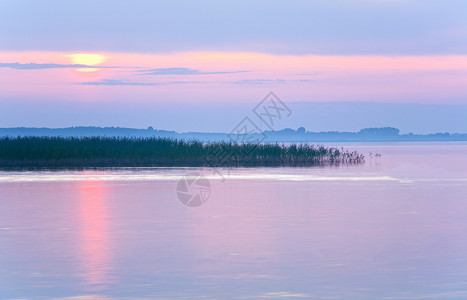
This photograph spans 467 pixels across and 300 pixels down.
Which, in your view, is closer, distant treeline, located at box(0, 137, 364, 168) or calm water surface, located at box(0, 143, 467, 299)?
calm water surface, located at box(0, 143, 467, 299)

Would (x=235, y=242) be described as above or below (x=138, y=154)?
below

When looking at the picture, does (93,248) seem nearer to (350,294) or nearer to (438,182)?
(350,294)

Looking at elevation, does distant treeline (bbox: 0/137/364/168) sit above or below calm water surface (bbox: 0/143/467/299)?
above

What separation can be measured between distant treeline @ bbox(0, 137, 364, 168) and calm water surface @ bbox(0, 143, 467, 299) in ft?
32.0

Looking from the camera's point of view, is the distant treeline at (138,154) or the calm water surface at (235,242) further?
the distant treeline at (138,154)

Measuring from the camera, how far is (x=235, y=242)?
442 inches

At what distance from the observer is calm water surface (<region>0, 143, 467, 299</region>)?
8234mm

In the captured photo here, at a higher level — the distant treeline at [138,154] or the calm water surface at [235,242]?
the distant treeline at [138,154]

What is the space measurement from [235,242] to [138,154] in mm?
21329

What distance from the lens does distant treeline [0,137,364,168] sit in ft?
101

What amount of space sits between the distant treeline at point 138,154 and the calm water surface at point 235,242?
974 cm

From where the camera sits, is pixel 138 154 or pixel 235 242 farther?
pixel 138 154

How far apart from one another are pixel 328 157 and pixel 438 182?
12.0 m

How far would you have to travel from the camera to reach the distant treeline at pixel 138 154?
30.7 m
